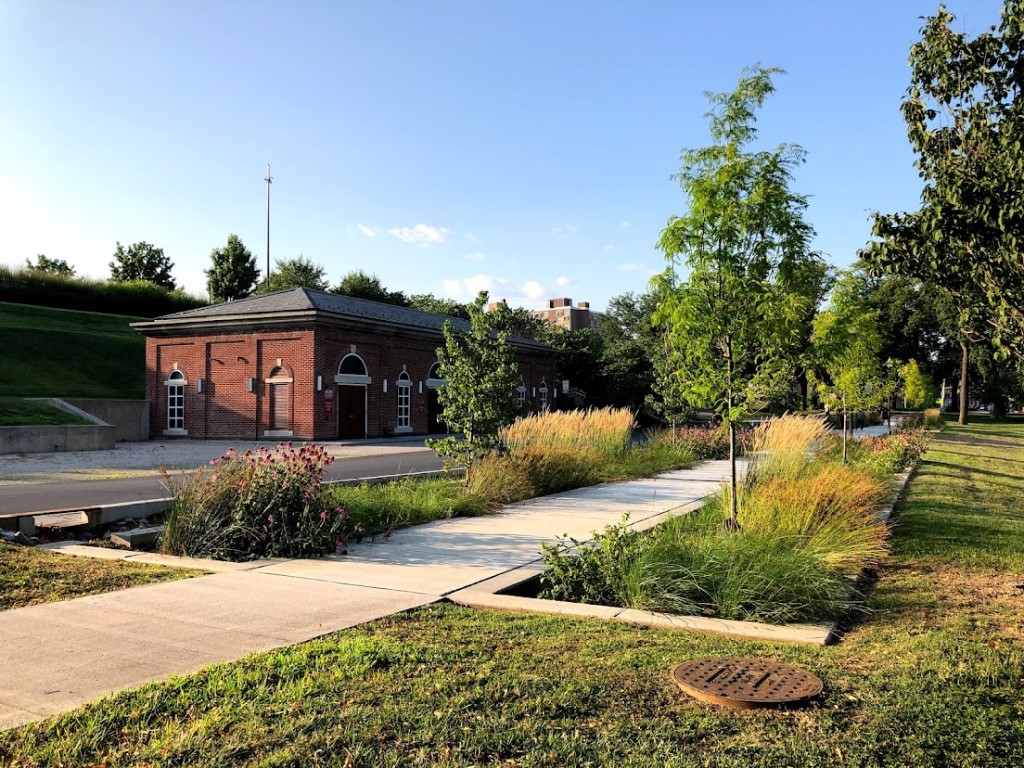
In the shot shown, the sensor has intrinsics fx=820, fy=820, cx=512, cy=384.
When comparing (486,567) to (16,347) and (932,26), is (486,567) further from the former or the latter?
(16,347)

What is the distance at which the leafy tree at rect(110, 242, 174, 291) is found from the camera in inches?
3580

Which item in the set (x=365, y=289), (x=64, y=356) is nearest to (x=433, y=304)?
(x=365, y=289)

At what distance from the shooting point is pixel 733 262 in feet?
31.0

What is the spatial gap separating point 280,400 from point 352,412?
280 centimetres

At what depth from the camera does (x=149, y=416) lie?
3434 cm

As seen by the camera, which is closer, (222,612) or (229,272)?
(222,612)

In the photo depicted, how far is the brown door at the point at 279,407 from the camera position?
31.3 m

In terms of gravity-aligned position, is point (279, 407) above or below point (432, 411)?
above

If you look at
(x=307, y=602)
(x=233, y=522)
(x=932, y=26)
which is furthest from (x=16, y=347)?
(x=932, y=26)

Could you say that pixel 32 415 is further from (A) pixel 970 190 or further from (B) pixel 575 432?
(A) pixel 970 190

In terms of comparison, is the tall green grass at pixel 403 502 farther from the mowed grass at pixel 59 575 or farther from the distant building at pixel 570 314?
the distant building at pixel 570 314

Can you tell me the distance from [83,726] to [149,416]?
33.3 metres

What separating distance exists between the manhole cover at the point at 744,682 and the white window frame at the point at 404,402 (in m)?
30.4

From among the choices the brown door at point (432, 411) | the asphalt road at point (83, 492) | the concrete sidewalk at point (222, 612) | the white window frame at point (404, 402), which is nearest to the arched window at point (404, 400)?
the white window frame at point (404, 402)
